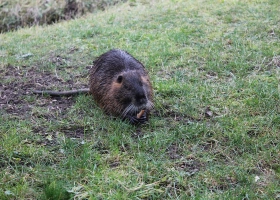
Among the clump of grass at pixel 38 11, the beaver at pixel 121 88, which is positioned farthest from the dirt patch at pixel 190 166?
the clump of grass at pixel 38 11

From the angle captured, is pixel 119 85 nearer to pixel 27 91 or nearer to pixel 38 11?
pixel 27 91

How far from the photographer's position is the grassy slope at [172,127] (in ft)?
8.59

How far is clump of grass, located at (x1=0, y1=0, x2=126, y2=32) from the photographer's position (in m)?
7.97

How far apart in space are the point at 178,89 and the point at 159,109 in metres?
0.40

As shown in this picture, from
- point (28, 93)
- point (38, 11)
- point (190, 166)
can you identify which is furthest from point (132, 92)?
point (38, 11)

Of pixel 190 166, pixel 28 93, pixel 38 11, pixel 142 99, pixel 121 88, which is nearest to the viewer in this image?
pixel 190 166

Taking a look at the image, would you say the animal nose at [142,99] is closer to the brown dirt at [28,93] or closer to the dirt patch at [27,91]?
the brown dirt at [28,93]

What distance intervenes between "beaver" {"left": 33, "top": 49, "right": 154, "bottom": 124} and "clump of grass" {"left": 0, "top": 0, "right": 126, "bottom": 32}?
425cm

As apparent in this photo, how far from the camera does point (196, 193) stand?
100 inches

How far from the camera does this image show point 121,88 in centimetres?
352

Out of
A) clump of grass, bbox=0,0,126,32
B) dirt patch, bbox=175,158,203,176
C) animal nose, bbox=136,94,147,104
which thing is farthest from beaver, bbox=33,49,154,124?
clump of grass, bbox=0,0,126,32

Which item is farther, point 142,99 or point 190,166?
point 142,99

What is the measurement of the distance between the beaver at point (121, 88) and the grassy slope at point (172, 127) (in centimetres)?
11

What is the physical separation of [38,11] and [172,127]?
18.3 feet
